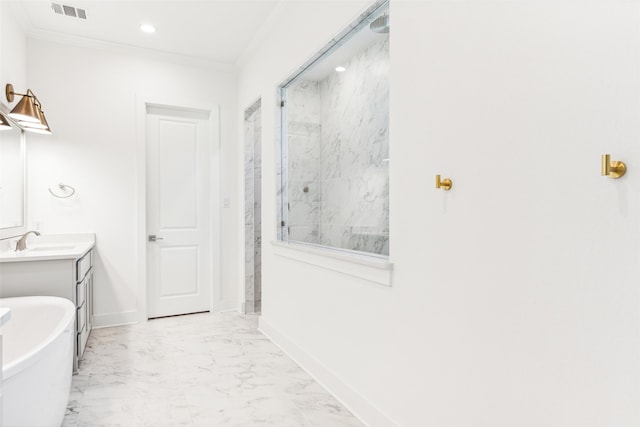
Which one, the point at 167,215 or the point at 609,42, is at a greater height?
the point at 609,42

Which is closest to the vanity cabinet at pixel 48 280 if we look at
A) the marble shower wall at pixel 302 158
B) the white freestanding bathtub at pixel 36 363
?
the white freestanding bathtub at pixel 36 363

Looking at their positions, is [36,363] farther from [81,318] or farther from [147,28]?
[147,28]

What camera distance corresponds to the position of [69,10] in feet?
10.3

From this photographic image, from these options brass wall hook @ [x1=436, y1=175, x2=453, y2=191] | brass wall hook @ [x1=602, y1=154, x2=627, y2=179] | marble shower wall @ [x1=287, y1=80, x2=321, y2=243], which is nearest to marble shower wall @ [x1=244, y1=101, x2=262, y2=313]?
marble shower wall @ [x1=287, y1=80, x2=321, y2=243]

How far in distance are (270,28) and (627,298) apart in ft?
10.6

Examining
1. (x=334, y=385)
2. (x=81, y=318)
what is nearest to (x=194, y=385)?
(x=334, y=385)

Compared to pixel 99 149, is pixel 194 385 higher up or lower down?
lower down

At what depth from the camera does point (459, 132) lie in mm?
1433

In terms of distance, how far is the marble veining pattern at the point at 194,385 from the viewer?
209cm

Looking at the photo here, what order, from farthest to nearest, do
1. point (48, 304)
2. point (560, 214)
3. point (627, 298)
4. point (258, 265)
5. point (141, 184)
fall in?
point (258, 265), point (141, 184), point (48, 304), point (560, 214), point (627, 298)

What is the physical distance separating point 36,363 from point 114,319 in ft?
8.19

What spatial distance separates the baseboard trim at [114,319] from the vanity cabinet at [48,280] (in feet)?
3.62

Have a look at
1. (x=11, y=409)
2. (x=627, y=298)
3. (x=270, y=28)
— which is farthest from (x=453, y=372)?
(x=270, y=28)

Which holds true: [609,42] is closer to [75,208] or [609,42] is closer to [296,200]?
[296,200]
